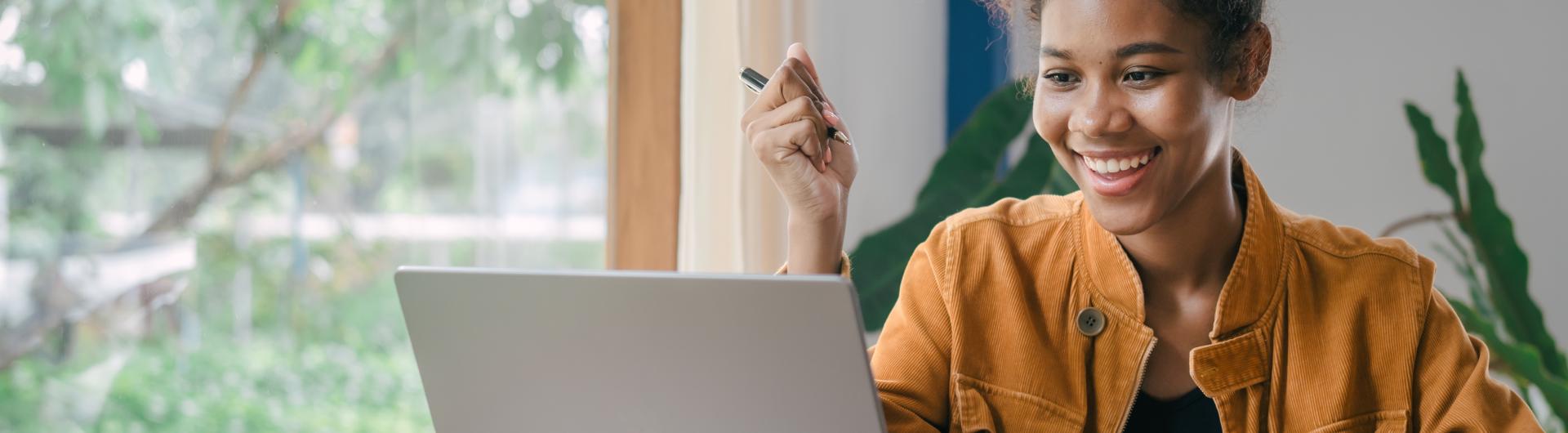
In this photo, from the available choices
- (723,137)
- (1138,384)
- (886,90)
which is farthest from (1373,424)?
(886,90)

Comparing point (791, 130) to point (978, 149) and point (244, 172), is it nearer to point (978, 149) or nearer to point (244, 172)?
point (978, 149)

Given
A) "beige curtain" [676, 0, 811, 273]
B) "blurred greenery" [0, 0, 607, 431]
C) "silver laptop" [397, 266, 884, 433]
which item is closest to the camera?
"silver laptop" [397, 266, 884, 433]

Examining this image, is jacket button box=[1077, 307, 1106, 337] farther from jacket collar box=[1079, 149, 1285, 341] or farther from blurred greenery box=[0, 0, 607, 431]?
blurred greenery box=[0, 0, 607, 431]

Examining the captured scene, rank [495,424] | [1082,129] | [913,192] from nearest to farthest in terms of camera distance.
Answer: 1. [495,424]
2. [1082,129]
3. [913,192]

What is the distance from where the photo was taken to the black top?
1.06 metres

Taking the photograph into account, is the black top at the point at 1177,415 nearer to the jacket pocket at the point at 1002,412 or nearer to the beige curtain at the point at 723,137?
the jacket pocket at the point at 1002,412

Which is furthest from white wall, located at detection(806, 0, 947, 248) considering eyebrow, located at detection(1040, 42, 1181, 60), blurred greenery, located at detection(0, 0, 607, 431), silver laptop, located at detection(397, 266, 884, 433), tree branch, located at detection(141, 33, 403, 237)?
silver laptop, located at detection(397, 266, 884, 433)

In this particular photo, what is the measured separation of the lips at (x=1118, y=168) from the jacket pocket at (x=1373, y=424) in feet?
0.86

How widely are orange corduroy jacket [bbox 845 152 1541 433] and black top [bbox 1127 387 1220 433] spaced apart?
19 millimetres

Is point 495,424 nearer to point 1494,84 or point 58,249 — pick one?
point 58,249

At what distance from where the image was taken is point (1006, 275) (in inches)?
44.8

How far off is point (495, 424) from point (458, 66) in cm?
144

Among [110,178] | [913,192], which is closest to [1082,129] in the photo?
[913,192]

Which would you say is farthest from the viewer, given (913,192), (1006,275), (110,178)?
(913,192)
